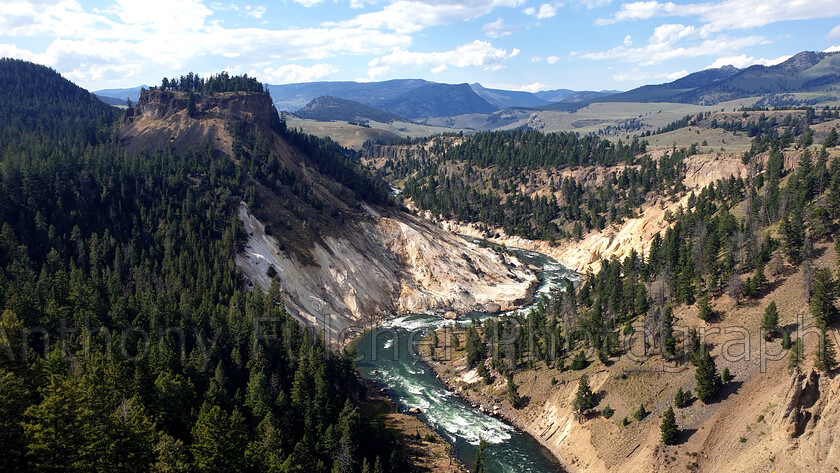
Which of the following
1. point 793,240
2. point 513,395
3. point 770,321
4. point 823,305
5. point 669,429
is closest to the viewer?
point 669,429

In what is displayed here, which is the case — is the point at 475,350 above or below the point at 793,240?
below

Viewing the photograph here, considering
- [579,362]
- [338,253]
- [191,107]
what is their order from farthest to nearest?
1. [191,107]
2. [338,253]
3. [579,362]

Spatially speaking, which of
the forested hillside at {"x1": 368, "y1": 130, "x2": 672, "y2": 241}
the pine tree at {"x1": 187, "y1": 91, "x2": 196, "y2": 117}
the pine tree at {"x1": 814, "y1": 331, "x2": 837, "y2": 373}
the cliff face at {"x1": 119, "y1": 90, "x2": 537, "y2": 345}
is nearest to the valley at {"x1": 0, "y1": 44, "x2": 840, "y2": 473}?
the cliff face at {"x1": 119, "y1": 90, "x2": 537, "y2": 345}

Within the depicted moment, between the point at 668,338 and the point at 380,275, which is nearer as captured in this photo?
the point at 668,338

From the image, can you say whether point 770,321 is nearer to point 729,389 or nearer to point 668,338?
point 729,389

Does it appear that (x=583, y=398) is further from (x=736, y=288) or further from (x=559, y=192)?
(x=559, y=192)

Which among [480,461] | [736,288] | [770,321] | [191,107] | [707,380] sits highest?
[191,107]

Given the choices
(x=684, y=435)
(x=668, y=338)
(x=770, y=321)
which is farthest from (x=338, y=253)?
(x=770, y=321)

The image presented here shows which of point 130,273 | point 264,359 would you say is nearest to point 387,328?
point 264,359
